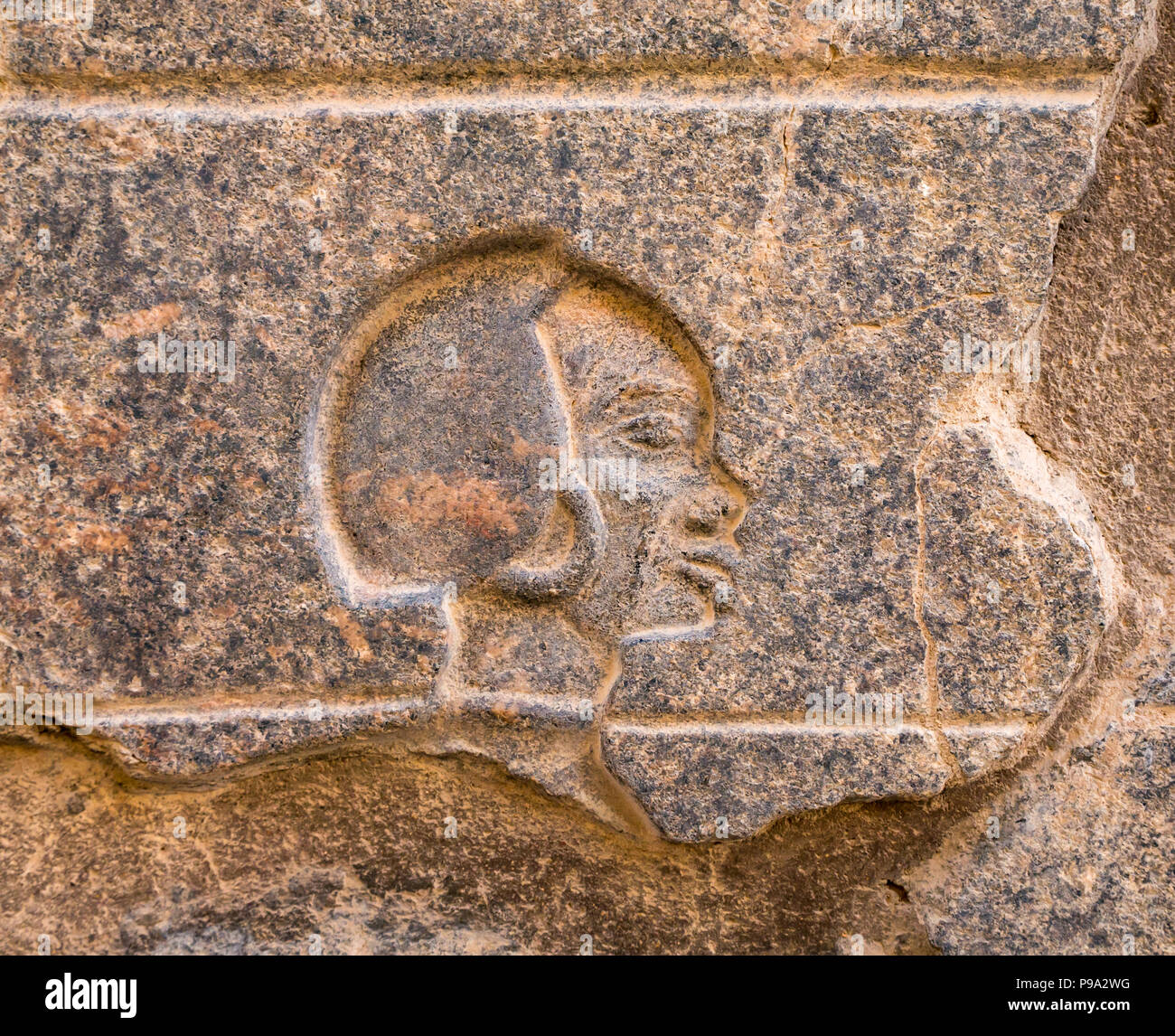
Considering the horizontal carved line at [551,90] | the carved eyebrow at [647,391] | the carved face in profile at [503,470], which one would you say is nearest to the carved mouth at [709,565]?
the carved face in profile at [503,470]

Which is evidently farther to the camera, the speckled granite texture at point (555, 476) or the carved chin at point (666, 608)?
the carved chin at point (666, 608)

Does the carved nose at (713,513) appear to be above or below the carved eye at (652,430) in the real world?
below

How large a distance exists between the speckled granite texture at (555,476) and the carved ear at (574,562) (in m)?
0.01

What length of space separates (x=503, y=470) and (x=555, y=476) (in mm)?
115

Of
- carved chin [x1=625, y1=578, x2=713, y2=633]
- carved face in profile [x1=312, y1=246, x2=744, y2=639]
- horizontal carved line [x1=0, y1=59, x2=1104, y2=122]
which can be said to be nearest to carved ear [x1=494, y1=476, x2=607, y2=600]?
carved face in profile [x1=312, y1=246, x2=744, y2=639]

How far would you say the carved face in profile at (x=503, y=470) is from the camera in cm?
212

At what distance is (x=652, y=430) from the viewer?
2141 mm

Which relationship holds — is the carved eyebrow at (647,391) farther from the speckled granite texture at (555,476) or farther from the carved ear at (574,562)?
the carved ear at (574,562)

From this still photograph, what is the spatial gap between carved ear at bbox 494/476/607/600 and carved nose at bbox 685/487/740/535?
21cm

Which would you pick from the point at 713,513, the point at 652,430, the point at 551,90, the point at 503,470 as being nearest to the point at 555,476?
the point at 503,470

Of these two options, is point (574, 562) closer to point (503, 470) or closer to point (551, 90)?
point (503, 470)

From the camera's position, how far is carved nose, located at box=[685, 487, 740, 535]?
2133mm

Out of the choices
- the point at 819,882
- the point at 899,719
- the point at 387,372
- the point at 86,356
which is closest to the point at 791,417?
the point at 899,719

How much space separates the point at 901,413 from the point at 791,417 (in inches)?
9.4
